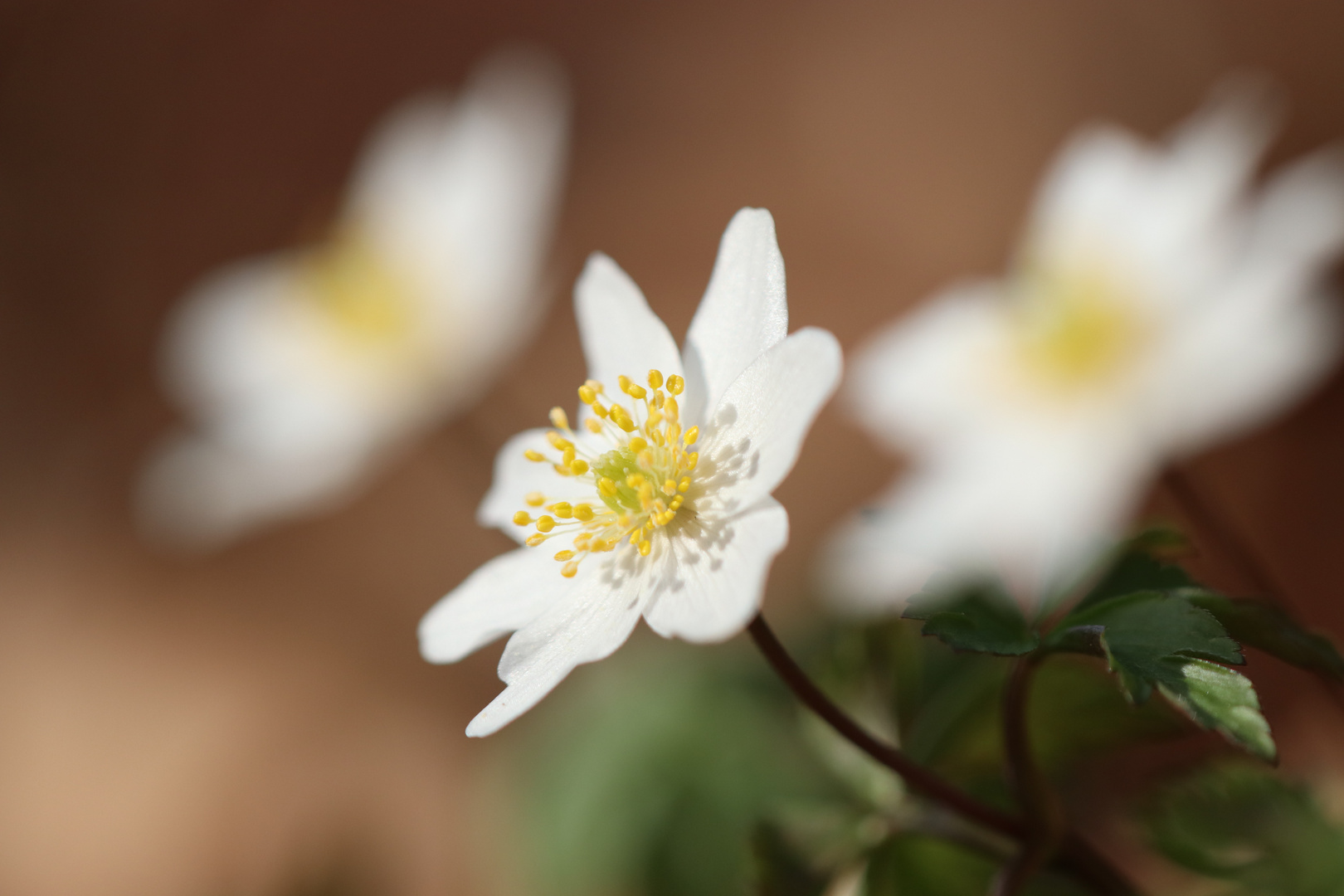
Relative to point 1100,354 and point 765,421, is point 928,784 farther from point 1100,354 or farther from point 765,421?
point 1100,354

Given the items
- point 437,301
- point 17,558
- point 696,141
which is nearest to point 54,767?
point 17,558

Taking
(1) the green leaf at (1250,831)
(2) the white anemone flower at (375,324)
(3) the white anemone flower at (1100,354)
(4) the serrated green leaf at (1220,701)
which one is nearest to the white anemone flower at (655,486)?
(4) the serrated green leaf at (1220,701)

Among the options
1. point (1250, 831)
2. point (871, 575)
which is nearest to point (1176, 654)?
point (1250, 831)

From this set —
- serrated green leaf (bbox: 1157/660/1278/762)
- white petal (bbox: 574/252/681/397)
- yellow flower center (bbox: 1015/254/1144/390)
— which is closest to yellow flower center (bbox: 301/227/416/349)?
yellow flower center (bbox: 1015/254/1144/390)

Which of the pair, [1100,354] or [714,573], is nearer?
[714,573]

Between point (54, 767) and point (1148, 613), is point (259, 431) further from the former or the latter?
point (1148, 613)

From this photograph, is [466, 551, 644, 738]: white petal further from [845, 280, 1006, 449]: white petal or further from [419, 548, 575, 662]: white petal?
[845, 280, 1006, 449]: white petal
